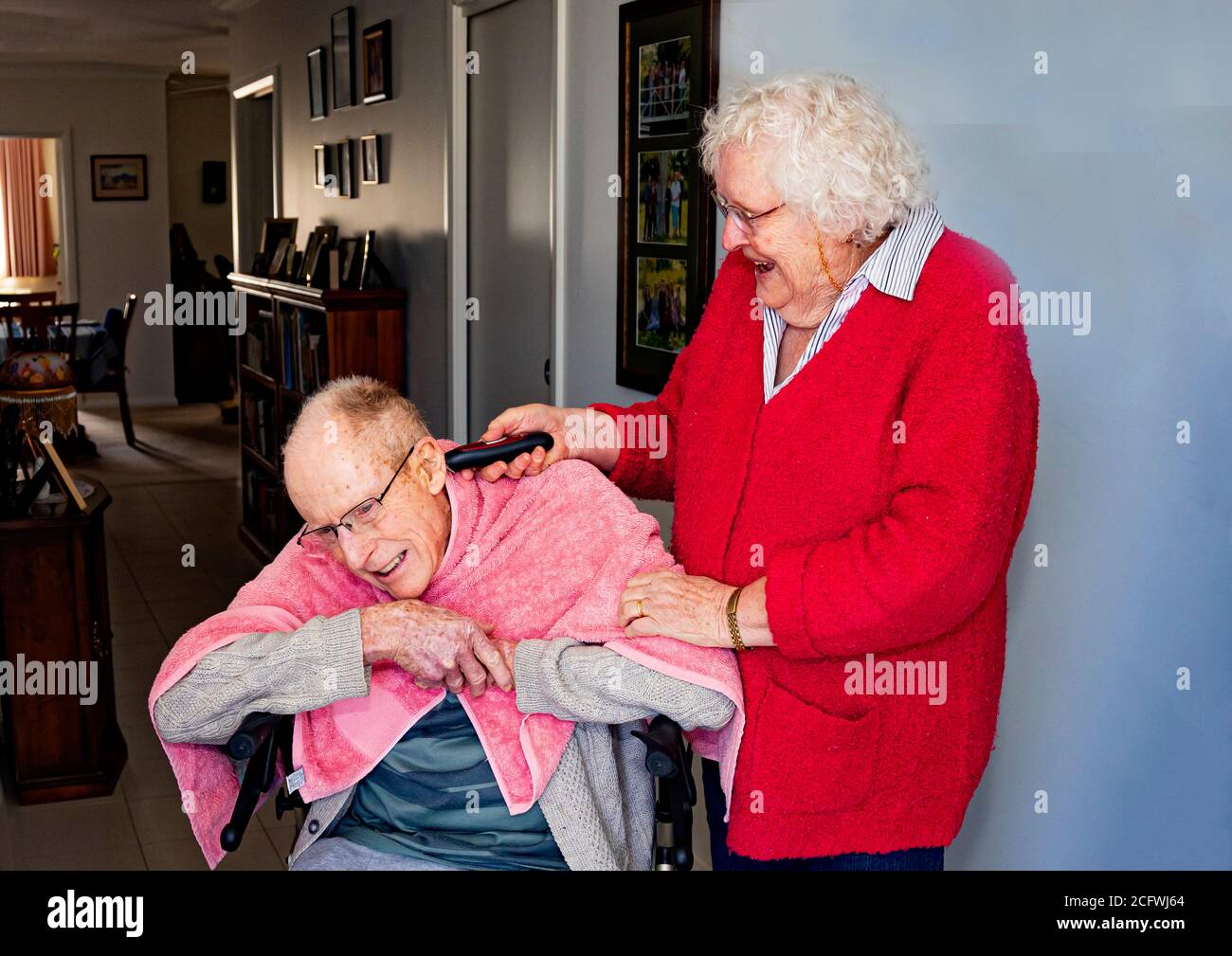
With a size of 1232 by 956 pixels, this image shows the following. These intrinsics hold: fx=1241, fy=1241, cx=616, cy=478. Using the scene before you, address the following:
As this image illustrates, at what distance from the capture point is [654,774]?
5.12 feet

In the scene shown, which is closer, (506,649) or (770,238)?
(770,238)

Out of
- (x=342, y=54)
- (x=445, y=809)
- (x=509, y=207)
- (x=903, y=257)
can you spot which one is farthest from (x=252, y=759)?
(x=342, y=54)

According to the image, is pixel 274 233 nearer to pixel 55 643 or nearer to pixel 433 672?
pixel 55 643

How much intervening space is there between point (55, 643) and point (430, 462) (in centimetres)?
223

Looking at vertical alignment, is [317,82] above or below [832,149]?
above

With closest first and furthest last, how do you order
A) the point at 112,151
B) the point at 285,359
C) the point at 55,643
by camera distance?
the point at 55,643, the point at 285,359, the point at 112,151

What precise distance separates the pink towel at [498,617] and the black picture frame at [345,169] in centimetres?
452

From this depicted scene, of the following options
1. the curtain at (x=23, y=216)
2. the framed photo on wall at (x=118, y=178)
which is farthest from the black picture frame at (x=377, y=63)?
the curtain at (x=23, y=216)

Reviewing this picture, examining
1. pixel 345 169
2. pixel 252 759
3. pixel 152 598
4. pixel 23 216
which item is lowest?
pixel 152 598

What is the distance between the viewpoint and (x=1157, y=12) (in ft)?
5.68

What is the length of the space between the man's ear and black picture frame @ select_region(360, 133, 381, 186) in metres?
4.14

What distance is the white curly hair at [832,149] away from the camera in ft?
4.77

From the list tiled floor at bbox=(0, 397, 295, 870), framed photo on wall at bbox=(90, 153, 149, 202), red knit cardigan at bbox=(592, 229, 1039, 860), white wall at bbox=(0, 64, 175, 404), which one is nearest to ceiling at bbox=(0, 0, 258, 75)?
white wall at bbox=(0, 64, 175, 404)
